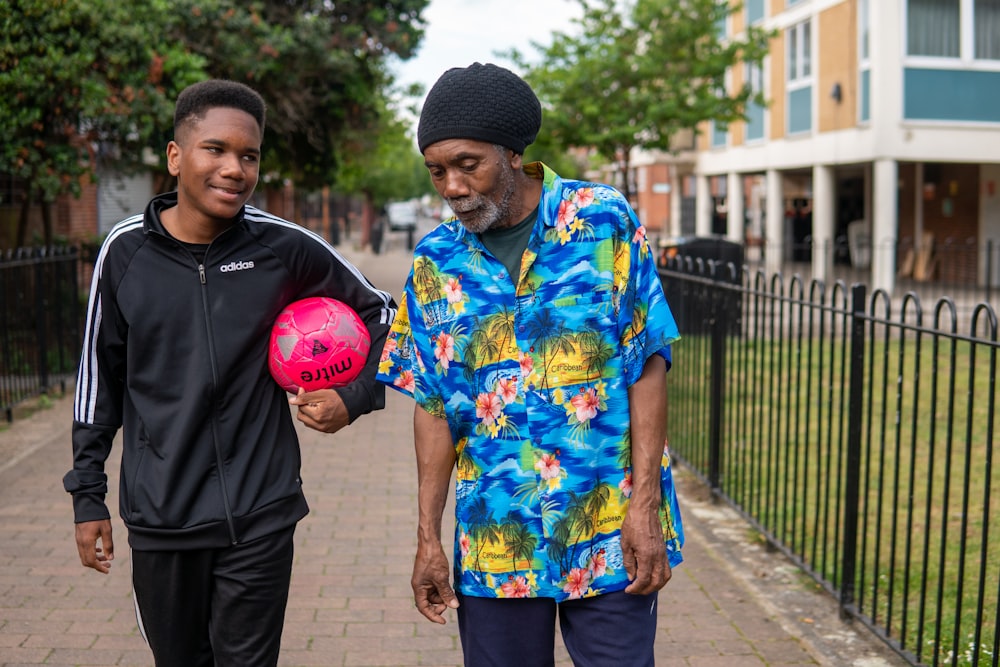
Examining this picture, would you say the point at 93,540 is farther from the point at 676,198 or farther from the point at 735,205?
the point at 676,198

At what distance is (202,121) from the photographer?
288 cm

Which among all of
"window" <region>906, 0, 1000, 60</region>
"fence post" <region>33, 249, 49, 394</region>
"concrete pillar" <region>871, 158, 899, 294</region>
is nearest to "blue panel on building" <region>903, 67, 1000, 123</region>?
"window" <region>906, 0, 1000, 60</region>

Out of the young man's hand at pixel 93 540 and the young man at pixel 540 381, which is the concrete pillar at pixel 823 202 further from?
the young man's hand at pixel 93 540

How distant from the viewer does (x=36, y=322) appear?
1007 cm

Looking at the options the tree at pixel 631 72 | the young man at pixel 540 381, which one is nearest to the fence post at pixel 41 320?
the young man at pixel 540 381

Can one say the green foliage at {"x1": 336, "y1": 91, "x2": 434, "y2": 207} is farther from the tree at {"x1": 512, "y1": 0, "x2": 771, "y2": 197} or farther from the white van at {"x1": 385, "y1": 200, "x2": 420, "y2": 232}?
the white van at {"x1": 385, "y1": 200, "x2": 420, "y2": 232}

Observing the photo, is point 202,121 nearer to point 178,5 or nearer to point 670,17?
point 178,5

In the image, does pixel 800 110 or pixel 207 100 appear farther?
pixel 800 110

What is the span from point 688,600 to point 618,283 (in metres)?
2.96

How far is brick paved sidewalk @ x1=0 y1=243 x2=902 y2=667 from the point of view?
14.7ft

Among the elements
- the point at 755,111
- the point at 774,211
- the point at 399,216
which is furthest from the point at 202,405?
the point at 399,216

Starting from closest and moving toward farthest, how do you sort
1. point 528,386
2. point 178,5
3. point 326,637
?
point 528,386 < point 326,637 < point 178,5

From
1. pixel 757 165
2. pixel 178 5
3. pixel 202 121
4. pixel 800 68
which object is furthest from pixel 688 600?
pixel 757 165

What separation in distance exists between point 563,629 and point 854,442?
Result: 2.45 metres
